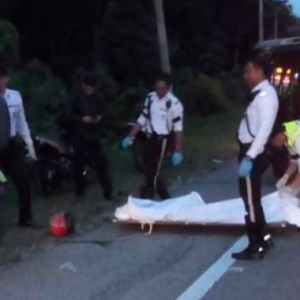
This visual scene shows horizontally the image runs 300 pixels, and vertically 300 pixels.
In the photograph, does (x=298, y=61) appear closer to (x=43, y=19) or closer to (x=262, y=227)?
(x=262, y=227)

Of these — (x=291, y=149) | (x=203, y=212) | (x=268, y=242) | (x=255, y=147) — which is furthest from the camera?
(x=203, y=212)

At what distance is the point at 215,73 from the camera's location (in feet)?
184

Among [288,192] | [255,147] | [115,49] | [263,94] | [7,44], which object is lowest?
[115,49]

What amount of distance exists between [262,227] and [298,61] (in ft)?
25.4

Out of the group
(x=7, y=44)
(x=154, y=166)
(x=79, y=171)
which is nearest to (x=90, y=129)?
(x=79, y=171)

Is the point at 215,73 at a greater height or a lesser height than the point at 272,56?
lesser

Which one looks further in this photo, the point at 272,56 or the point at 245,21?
the point at 245,21

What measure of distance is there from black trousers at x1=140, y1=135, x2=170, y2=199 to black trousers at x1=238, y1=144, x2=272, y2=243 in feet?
12.0

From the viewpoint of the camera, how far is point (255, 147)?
10.8 meters

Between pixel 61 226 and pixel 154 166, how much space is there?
2599 mm

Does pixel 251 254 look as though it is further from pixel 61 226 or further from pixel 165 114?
pixel 165 114

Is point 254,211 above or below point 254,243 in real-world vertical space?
above

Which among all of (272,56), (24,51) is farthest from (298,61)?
(24,51)

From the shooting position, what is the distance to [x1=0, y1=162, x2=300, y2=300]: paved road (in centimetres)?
984
